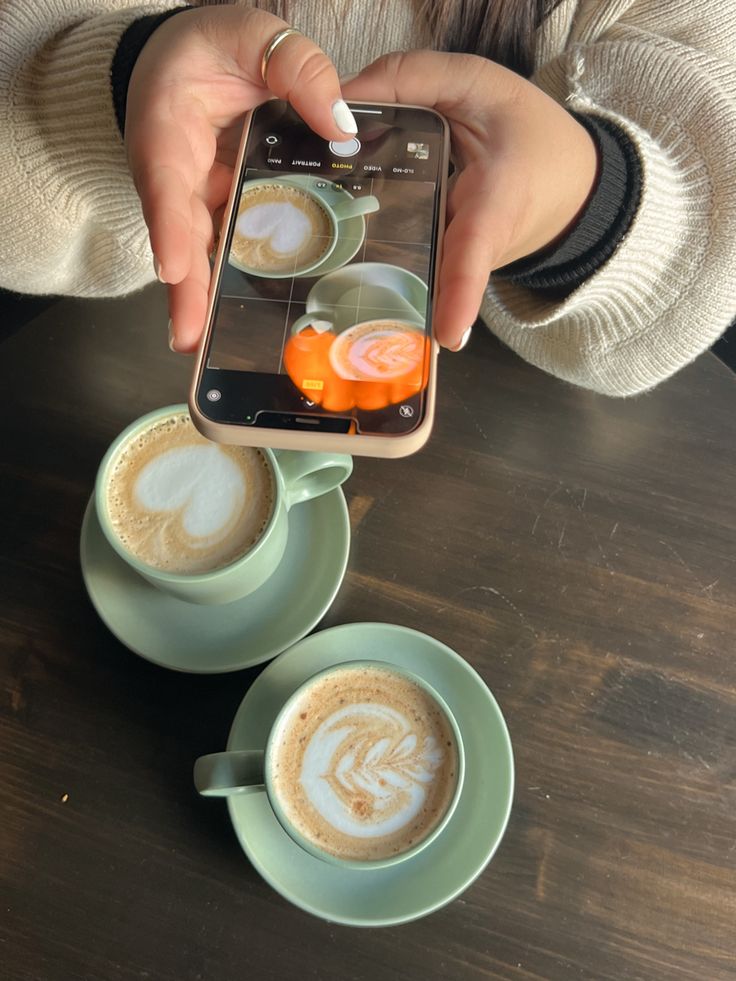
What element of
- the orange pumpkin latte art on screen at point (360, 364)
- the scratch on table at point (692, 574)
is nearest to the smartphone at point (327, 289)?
the orange pumpkin latte art on screen at point (360, 364)

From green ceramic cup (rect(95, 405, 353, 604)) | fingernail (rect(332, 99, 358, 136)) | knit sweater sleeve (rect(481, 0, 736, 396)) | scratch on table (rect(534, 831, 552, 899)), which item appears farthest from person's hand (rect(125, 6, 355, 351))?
scratch on table (rect(534, 831, 552, 899))

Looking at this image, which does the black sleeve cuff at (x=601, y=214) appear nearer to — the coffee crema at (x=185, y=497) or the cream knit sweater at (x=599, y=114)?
the cream knit sweater at (x=599, y=114)

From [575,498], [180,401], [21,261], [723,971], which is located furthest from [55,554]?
[723,971]

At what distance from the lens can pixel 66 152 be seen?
Answer: 1.65ft

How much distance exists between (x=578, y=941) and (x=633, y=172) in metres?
0.50

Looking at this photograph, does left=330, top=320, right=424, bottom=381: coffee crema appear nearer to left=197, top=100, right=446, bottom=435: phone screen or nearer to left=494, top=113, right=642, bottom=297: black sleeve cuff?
left=197, top=100, right=446, bottom=435: phone screen

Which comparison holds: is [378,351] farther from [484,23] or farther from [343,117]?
[484,23]

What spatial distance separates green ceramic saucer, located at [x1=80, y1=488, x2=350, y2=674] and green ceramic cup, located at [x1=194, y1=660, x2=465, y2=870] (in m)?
0.06

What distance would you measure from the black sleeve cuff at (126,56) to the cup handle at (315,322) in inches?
8.9

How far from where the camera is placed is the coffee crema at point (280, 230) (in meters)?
0.41

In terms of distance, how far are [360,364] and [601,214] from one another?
0.74 feet

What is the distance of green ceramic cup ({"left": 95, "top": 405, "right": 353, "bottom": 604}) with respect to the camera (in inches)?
15.5

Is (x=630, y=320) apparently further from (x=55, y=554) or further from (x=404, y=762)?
(x=55, y=554)

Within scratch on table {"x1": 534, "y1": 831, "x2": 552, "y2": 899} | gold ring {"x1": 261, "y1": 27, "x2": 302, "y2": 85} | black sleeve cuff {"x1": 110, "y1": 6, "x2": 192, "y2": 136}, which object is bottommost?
scratch on table {"x1": 534, "y1": 831, "x2": 552, "y2": 899}
